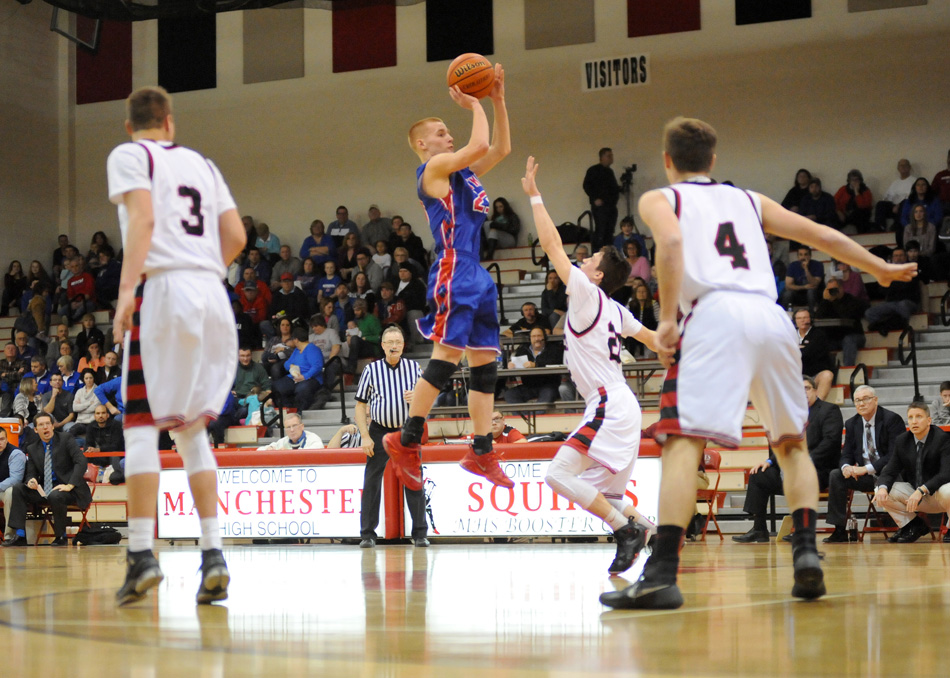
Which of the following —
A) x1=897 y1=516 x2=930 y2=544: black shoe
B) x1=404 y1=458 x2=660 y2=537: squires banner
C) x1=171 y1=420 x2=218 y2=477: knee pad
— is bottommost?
x1=897 y1=516 x2=930 y2=544: black shoe

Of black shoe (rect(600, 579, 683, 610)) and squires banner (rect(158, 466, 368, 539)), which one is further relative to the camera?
squires banner (rect(158, 466, 368, 539))

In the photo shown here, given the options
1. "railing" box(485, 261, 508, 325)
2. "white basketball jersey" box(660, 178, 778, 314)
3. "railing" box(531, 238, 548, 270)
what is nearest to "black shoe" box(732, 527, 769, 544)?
"white basketball jersey" box(660, 178, 778, 314)

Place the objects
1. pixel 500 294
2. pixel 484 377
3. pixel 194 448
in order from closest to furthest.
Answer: pixel 194 448 → pixel 484 377 → pixel 500 294

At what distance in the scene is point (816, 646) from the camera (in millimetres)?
2906

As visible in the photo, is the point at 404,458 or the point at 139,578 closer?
the point at 139,578

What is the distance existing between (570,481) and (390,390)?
3505mm

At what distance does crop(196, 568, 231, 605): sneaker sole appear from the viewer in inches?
165

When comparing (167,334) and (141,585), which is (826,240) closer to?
(167,334)

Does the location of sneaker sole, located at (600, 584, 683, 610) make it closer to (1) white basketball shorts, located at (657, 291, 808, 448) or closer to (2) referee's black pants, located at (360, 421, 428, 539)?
(1) white basketball shorts, located at (657, 291, 808, 448)

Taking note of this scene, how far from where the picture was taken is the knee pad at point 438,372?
5875 millimetres

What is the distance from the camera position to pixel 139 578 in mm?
4203

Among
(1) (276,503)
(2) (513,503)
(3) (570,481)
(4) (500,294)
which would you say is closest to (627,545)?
(3) (570,481)

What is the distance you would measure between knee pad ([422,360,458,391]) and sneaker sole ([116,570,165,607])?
2068 mm

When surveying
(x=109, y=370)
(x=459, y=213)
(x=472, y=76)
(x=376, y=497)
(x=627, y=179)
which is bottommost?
(x=376, y=497)
